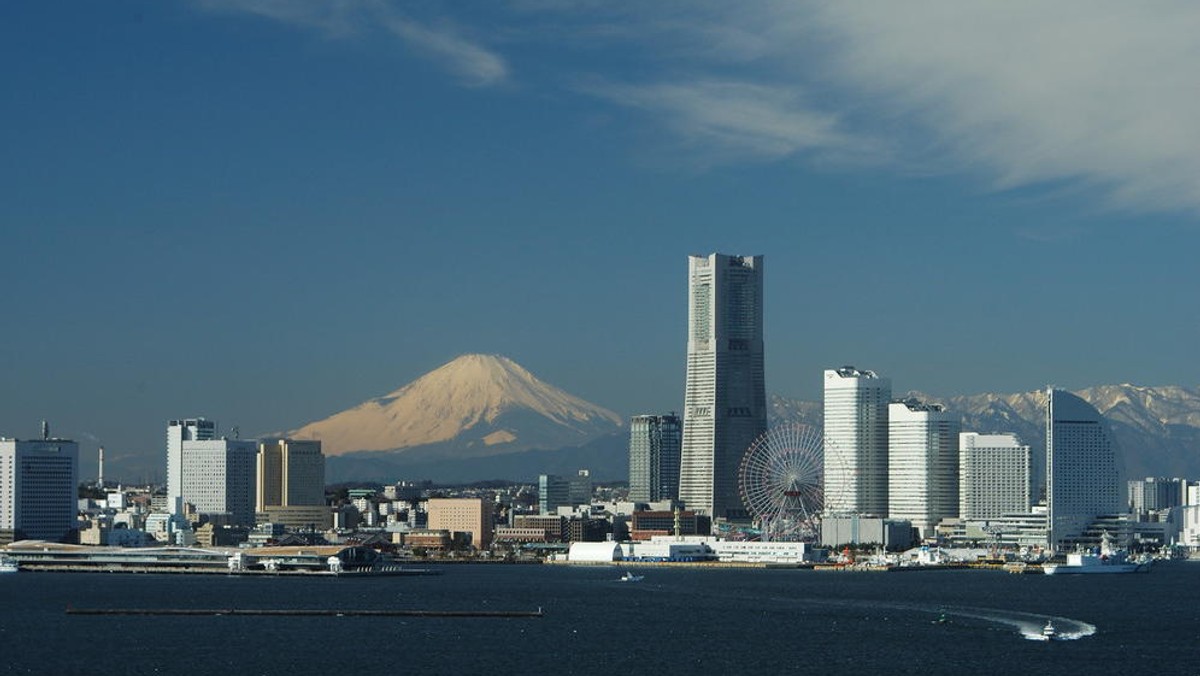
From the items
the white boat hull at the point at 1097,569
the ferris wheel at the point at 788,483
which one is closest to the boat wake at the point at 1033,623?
the white boat hull at the point at 1097,569

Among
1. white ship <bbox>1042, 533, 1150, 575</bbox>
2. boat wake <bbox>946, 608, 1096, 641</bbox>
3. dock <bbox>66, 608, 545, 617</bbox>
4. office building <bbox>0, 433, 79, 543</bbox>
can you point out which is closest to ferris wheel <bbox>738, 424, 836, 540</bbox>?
white ship <bbox>1042, 533, 1150, 575</bbox>

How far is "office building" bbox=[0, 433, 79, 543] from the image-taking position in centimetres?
18288

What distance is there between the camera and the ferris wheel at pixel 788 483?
18125cm

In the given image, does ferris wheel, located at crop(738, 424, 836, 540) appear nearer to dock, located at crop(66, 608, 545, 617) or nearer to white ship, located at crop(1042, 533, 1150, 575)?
white ship, located at crop(1042, 533, 1150, 575)

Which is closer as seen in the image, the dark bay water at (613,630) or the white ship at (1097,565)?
the dark bay water at (613,630)

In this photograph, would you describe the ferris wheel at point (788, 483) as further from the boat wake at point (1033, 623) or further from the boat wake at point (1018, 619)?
the boat wake at point (1033, 623)

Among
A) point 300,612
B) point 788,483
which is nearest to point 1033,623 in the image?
point 300,612

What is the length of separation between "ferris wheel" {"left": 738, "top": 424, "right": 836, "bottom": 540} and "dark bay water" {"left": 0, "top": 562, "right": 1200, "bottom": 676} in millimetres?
57198

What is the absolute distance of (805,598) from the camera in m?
104

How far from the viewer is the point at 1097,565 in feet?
512

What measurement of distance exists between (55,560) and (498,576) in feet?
108

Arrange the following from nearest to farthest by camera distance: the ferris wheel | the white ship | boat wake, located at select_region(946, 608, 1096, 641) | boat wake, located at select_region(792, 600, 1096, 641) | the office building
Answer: boat wake, located at select_region(946, 608, 1096, 641) → boat wake, located at select_region(792, 600, 1096, 641) → the white ship → the ferris wheel → the office building

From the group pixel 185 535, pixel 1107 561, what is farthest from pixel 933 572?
pixel 185 535

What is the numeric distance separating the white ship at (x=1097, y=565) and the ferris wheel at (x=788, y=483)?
1060 inches
